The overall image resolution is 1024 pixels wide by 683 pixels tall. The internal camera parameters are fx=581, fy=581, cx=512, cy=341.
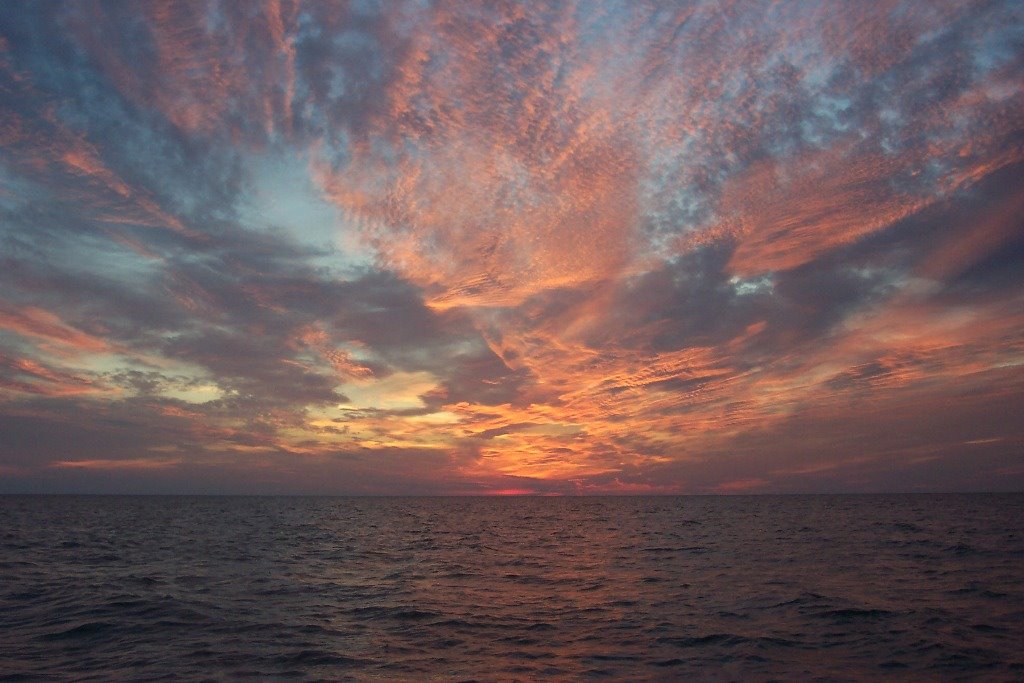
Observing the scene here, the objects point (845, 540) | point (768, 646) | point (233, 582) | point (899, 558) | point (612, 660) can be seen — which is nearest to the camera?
point (612, 660)

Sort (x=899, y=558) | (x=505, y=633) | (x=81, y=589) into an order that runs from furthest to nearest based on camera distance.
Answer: (x=899, y=558) → (x=81, y=589) → (x=505, y=633)

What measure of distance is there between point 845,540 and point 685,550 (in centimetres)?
1430

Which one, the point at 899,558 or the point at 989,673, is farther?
the point at 899,558

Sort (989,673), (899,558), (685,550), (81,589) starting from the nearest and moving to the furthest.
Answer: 1. (989,673)
2. (81,589)
3. (899,558)
4. (685,550)

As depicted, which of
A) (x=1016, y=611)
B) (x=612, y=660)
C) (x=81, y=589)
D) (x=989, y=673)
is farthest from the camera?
(x=81, y=589)

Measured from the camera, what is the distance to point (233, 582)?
2714 cm

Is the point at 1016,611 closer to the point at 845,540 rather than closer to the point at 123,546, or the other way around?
the point at 845,540

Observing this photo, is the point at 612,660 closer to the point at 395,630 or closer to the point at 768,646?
the point at 768,646

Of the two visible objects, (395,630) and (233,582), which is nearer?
(395,630)

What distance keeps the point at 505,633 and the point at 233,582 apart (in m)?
15.7

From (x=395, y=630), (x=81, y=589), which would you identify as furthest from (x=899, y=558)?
(x=81, y=589)

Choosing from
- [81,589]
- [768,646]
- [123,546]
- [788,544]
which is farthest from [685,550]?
[123,546]

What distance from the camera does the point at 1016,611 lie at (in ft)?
64.1

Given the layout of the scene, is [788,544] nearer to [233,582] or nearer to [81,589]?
[233,582]
